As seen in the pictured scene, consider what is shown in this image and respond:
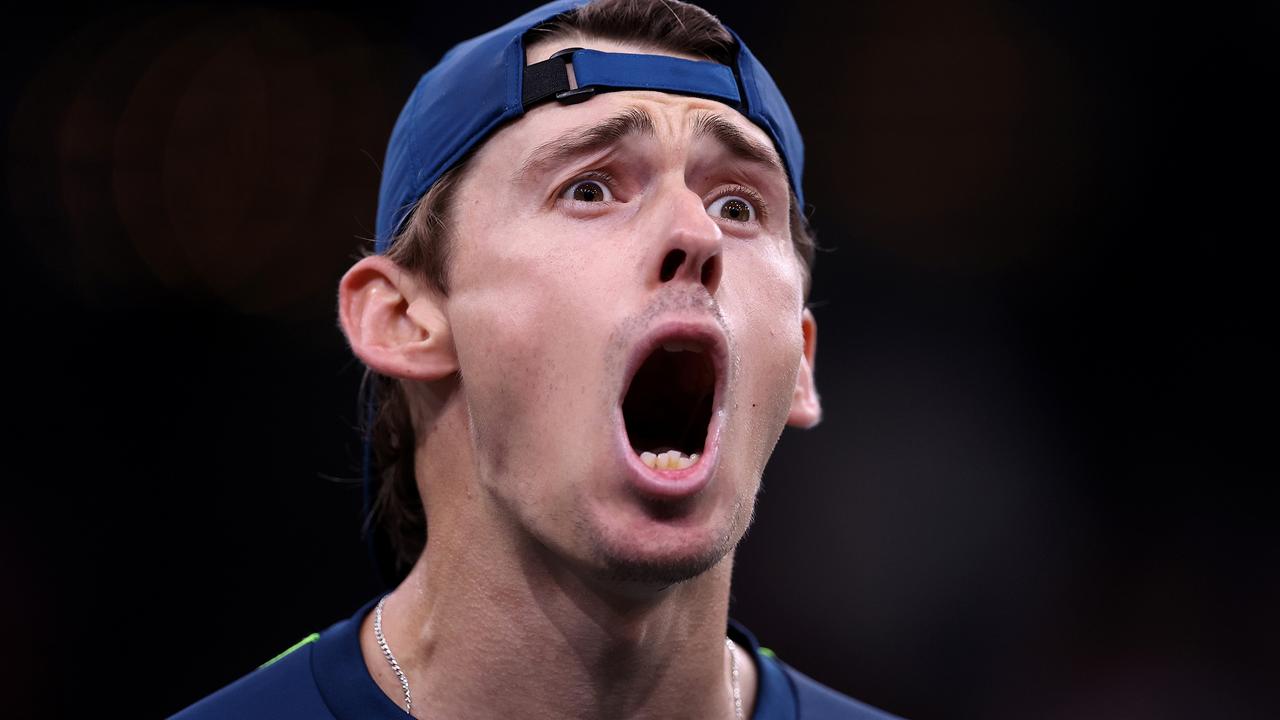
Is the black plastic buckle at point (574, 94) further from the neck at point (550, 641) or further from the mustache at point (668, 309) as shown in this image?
the neck at point (550, 641)

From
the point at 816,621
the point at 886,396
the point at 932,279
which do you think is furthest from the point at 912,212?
the point at 816,621

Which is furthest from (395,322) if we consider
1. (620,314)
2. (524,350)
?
(620,314)

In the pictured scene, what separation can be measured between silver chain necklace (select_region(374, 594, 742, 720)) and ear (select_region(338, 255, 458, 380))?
0.42m

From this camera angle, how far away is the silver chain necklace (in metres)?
1.73

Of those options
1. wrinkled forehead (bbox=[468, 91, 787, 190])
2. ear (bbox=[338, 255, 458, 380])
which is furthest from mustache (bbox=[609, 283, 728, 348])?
ear (bbox=[338, 255, 458, 380])

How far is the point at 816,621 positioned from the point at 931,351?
97 cm

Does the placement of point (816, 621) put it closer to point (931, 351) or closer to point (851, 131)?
point (931, 351)

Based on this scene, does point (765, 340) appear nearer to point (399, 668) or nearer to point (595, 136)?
point (595, 136)

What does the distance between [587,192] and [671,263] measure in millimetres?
194

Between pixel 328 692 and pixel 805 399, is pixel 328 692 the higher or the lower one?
the lower one

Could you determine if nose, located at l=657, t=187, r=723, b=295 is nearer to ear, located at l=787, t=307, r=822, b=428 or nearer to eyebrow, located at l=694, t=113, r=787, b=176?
eyebrow, located at l=694, t=113, r=787, b=176

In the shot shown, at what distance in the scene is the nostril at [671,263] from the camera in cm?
151

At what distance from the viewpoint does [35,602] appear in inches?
127

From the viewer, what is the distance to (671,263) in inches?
60.0
